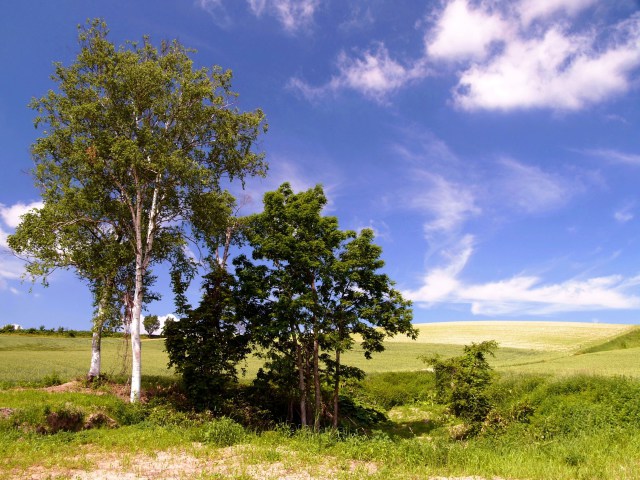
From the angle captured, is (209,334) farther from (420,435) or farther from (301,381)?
(420,435)

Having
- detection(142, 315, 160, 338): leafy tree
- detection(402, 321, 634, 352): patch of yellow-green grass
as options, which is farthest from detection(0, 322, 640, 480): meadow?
detection(142, 315, 160, 338): leafy tree

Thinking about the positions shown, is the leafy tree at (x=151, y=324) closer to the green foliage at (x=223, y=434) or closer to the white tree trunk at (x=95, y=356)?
the white tree trunk at (x=95, y=356)

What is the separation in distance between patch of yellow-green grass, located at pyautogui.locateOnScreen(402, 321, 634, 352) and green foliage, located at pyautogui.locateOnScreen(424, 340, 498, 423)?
41.9 meters

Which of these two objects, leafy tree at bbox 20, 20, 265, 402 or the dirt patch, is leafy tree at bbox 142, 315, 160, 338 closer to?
leafy tree at bbox 20, 20, 265, 402

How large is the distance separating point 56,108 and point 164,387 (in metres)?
18.5

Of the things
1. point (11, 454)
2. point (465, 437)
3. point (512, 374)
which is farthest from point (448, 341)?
point (11, 454)

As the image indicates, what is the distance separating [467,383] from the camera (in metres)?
24.2

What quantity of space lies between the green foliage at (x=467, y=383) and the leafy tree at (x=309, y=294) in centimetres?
318

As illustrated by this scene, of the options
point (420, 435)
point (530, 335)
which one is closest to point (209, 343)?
point (420, 435)

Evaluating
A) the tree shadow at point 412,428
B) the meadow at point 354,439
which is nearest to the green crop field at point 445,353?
the meadow at point 354,439

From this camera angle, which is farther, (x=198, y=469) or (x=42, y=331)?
(x=42, y=331)

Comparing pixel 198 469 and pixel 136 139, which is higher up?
pixel 136 139

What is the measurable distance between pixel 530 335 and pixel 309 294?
67814 millimetres

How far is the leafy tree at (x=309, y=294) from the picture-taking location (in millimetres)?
25609
